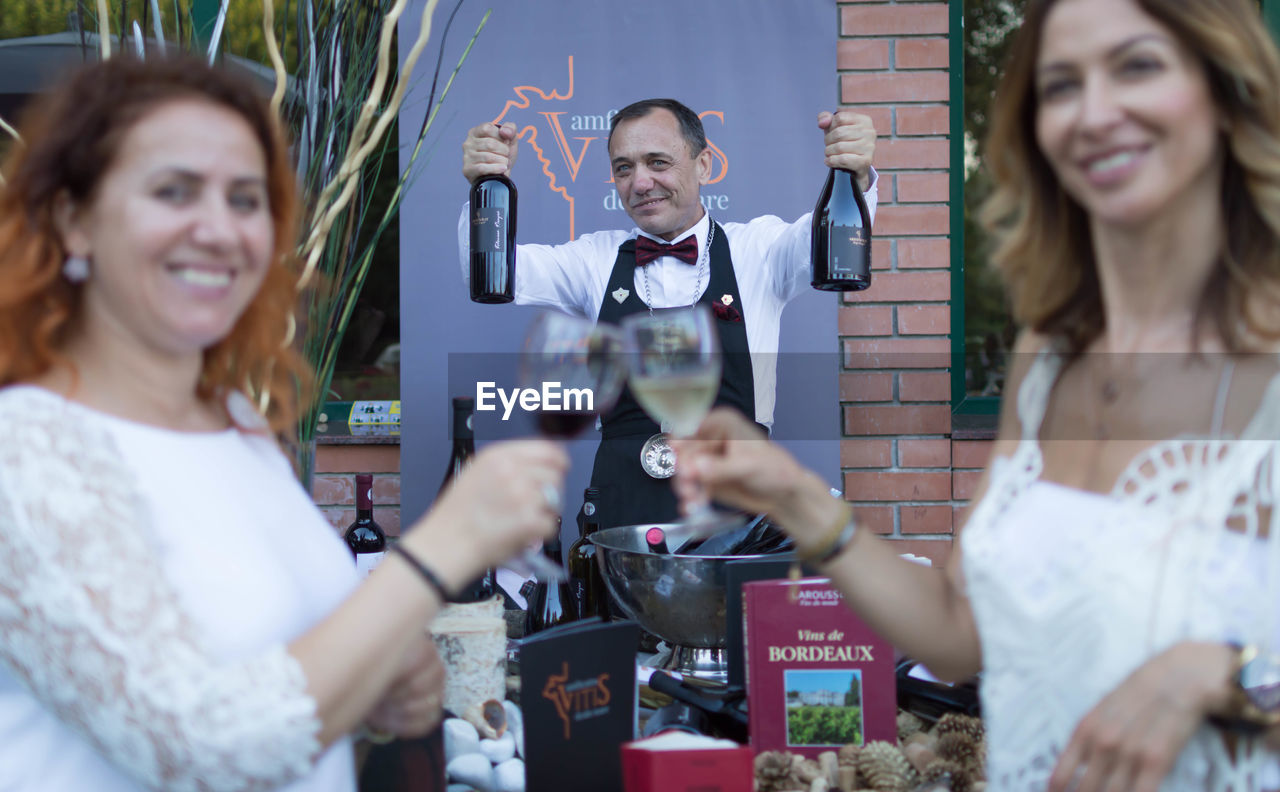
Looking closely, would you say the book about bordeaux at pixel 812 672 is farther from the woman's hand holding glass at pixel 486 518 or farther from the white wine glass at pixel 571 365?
the woman's hand holding glass at pixel 486 518

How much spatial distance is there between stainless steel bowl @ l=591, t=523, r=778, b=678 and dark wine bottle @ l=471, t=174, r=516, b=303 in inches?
40.1

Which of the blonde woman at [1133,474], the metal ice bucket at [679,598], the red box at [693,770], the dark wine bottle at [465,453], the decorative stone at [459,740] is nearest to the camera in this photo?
the blonde woman at [1133,474]

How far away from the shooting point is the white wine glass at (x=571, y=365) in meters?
0.95

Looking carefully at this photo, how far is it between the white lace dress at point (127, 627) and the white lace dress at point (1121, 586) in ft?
2.12

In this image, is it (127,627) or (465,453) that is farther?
(465,453)

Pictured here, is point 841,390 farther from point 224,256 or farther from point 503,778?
point 224,256

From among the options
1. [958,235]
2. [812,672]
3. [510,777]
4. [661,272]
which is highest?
[958,235]

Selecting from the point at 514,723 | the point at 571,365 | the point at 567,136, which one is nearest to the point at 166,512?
the point at 571,365

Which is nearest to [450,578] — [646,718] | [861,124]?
[646,718]

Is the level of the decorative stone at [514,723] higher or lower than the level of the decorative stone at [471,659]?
lower

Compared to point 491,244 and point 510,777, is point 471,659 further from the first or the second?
point 491,244

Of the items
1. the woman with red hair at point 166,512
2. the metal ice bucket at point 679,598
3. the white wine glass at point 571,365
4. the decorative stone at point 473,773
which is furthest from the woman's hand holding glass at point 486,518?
the metal ice bucket at point 679,598

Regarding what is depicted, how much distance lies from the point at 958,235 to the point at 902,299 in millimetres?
283

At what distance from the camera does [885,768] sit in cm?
110
